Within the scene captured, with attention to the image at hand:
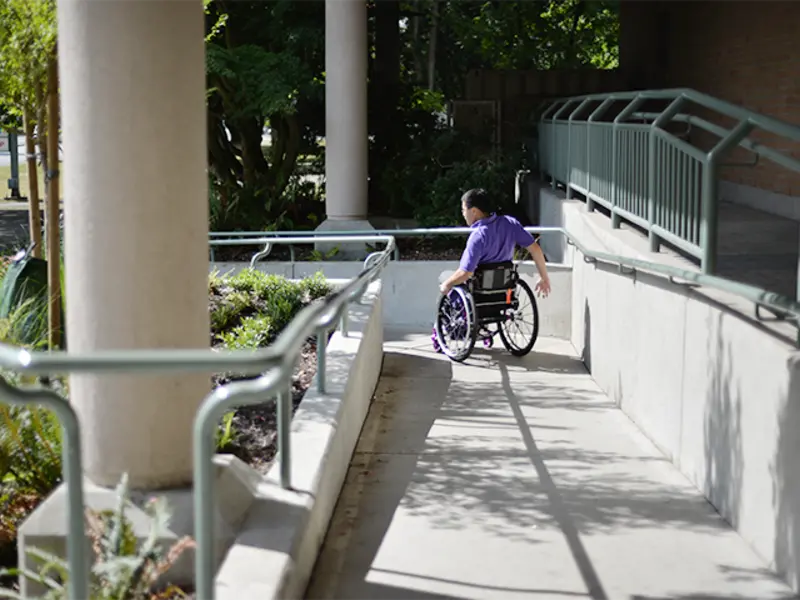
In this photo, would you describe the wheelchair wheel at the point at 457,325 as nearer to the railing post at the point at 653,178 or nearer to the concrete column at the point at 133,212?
the railing post at the point at 653,178

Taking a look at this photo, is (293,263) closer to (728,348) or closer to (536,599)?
(728,348)

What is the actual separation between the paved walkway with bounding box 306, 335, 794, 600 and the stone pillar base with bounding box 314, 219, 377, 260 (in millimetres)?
5876

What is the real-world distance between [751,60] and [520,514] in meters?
8.41

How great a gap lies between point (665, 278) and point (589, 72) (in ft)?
38.8

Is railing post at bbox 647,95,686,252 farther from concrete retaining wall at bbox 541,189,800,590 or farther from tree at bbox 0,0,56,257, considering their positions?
tree at bbox 0,0,56,257

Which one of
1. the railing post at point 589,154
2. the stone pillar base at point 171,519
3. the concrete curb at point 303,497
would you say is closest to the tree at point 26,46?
the concrete curb at point 303,497

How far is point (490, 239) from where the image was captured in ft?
32.2

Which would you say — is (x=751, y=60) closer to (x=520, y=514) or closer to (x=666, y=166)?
(x=666, y=166)

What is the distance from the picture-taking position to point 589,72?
18.0 m

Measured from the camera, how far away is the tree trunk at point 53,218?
23.5 feet

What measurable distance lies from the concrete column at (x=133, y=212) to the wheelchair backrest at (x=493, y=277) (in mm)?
5609

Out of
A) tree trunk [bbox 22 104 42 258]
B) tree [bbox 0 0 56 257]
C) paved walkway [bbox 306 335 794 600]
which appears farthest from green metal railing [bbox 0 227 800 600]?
tree trunk [bbox 22 104 42 258]

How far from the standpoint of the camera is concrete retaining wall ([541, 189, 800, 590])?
4594mm

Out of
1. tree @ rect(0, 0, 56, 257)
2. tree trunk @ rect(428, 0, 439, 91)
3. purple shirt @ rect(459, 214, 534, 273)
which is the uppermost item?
tree trunk @ rect(428, 0, 439, 91)
